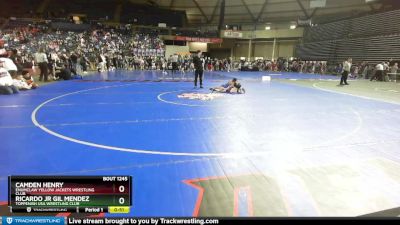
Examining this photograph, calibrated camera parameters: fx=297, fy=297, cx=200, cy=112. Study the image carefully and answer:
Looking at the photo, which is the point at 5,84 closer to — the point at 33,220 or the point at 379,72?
the point at 33,220

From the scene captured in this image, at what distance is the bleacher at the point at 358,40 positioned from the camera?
21.1m

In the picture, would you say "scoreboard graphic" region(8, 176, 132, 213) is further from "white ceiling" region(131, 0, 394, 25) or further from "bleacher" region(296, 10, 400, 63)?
"white ceiling" region(131, 0, 394, 25)

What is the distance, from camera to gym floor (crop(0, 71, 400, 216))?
2.90 m

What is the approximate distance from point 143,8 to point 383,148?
1459 inches

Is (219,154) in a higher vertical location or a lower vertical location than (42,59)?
lower

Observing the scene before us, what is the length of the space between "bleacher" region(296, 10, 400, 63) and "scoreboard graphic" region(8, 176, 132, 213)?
76.9 feet

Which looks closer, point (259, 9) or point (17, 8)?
point (17, 8)

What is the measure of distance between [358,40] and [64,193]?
2678cm

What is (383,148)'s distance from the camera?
4680 millimetres

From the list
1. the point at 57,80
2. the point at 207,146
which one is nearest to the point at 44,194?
the point at 207,146

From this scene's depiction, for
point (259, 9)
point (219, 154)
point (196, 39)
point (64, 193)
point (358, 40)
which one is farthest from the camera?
point (259, 9)

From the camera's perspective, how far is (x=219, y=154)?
425 cm

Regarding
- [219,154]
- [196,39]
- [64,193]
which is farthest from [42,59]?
[196,39]

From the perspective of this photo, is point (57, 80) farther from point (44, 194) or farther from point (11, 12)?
point (11, 12)
